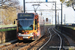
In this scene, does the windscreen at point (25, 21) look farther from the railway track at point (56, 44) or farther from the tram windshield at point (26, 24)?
the railway track at point (56, 44)

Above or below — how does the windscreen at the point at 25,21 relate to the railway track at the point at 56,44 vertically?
above

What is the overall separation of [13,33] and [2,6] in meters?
4.56

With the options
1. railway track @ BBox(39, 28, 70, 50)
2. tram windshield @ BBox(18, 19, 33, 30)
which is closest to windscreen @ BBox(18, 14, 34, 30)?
tram windshield @ BBox(18, 19, 33, 30)

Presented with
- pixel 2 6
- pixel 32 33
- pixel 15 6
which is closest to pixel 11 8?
pixel 15 6

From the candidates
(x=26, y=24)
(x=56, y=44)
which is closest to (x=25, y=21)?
(x=26, y=24)

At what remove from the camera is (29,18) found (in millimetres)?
16594

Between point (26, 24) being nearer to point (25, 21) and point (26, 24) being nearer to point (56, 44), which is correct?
point (25, 21)

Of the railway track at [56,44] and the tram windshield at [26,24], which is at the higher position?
the tram windshield at [26,24]

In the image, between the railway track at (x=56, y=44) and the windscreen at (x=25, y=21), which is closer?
the railway track at (x=56, y=44)

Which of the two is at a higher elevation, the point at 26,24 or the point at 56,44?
the point at 26,24

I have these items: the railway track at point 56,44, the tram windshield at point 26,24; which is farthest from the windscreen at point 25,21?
the railway track at point 56,44

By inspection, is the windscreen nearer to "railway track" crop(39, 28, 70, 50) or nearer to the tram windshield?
the tram windshield

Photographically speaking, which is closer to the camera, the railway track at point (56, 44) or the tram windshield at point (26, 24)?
the railway track at point (56, 44)

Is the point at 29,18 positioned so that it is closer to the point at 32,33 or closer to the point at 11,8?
the point at 32,33
